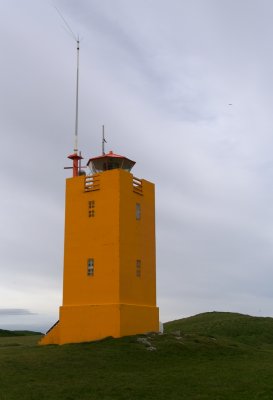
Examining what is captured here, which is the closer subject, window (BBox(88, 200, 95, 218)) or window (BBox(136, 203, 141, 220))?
window (BBox(88, 200, 95, 218))

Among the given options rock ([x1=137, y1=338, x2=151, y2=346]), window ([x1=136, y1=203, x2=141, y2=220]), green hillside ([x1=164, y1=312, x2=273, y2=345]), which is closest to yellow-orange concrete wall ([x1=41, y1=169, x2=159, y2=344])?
window ([x1=136, y1=203, x2=141, y2=220])

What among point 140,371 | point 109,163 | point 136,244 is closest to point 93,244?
point 136,244

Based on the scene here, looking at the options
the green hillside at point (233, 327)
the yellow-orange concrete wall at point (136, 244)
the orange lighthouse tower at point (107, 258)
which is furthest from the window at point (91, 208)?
the green hillside at point (233, 327)

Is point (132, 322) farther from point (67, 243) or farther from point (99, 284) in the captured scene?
point (67, 243)

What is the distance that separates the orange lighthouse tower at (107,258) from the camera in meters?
26.3

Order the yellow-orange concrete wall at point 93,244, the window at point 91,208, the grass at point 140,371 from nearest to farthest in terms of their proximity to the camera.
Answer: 1. the grass at point 140,371
2. the yellow-orange concrete wall at point 93,244
3. the window at point 91,208

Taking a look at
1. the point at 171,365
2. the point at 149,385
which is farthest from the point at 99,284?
the point at 149,385

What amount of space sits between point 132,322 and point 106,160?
922cm

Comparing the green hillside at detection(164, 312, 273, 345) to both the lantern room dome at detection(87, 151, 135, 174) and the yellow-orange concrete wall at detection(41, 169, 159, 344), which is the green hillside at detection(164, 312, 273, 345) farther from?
the lantern room dome at detection(87, 151, 135, 174)

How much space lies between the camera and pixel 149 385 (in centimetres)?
1781

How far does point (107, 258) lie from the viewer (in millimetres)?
26906

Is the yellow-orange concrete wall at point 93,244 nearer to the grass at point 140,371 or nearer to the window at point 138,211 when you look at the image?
the window at point 138,211

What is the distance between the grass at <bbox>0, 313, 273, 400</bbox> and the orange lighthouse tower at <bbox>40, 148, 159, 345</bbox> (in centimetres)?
178

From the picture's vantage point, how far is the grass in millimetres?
16672
